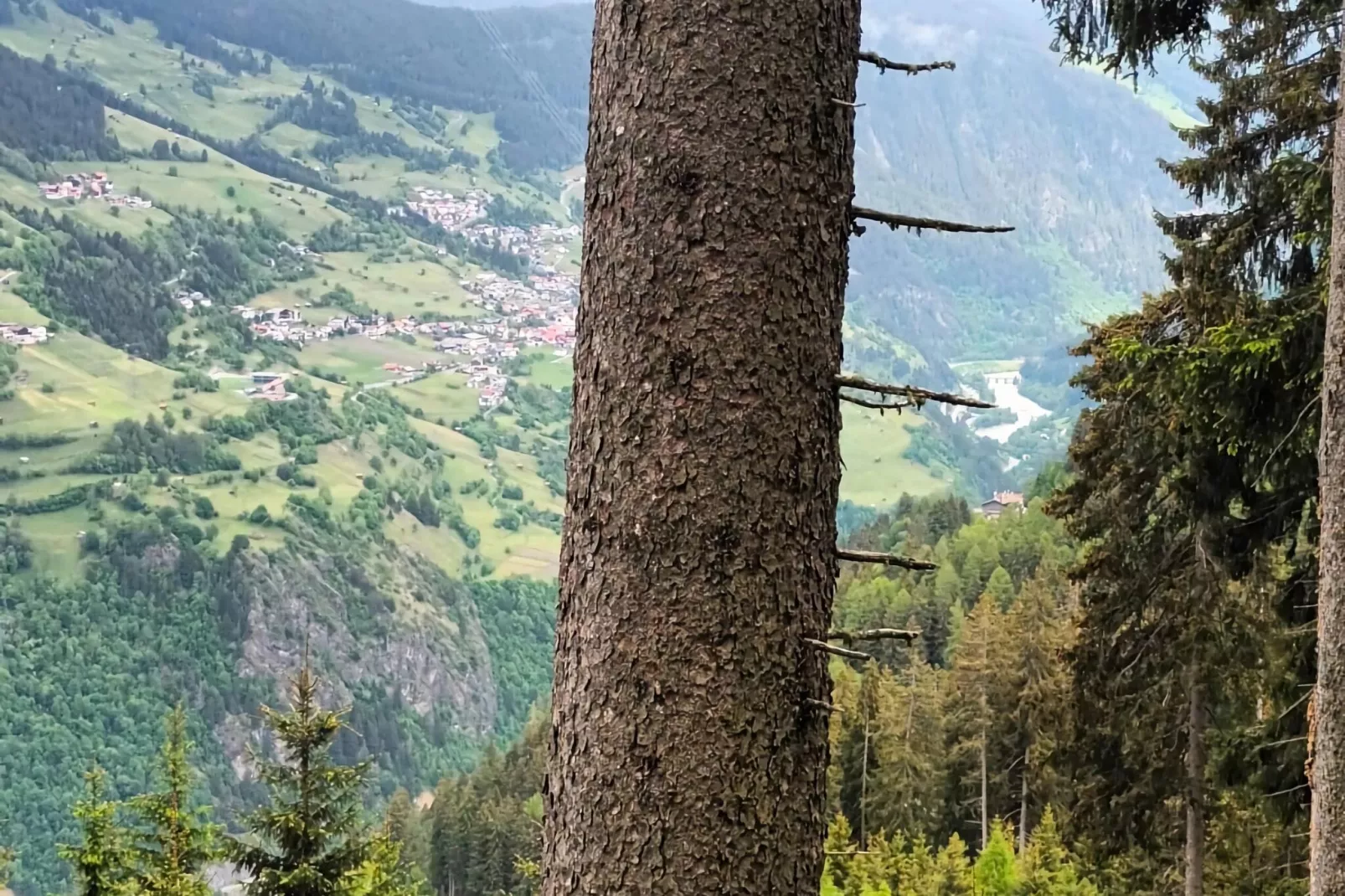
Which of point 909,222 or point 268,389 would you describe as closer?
point 909,222

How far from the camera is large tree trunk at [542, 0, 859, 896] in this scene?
1.93 m

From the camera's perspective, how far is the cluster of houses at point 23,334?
582 ft

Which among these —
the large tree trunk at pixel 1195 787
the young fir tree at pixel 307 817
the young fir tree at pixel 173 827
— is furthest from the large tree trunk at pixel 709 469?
the large tree trunk at pixel 1195 787

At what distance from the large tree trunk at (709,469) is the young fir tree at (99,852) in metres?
9.21

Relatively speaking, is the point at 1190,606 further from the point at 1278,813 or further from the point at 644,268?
the point at 644,268

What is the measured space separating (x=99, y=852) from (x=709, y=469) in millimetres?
9676

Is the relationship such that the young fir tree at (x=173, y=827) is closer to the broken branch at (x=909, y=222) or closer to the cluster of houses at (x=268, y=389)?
the broken branch at (x=909, y=222)

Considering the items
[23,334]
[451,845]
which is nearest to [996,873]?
[451,845]

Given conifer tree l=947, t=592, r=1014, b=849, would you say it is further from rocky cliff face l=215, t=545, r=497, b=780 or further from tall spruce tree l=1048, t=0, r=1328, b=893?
rocky cliff face l=215, t=545, r=497, b=780

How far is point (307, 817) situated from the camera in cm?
937

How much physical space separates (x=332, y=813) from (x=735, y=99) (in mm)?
8698

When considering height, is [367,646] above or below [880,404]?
below

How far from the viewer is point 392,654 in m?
137

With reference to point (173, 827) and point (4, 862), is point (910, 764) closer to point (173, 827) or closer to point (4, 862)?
point (4, 862)
